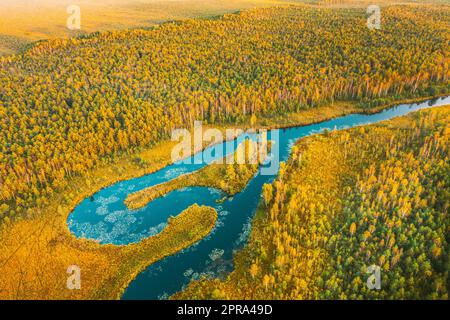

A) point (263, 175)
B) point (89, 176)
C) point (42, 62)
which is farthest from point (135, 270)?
point (42, 62)

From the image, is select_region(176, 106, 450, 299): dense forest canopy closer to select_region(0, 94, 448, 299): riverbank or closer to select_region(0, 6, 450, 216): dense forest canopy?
select_region(0, 94, 448, 299): riverbank

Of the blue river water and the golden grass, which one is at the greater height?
the golden grass

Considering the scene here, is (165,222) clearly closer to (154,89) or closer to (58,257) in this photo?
(58,257)

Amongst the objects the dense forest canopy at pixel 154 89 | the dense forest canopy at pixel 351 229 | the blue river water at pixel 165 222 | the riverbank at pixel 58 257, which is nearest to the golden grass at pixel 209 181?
the blue river water at pixel 165 222

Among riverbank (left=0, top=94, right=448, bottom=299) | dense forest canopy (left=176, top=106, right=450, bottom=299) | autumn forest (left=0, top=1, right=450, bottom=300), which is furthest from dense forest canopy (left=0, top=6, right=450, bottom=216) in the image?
dense forest canopy (left=176, top=106, right=450, bottom=299)

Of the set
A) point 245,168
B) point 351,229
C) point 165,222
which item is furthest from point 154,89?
point 351,229

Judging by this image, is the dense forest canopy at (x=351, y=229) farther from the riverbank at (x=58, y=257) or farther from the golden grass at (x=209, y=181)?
the riverbank at (x=58, y=257)
